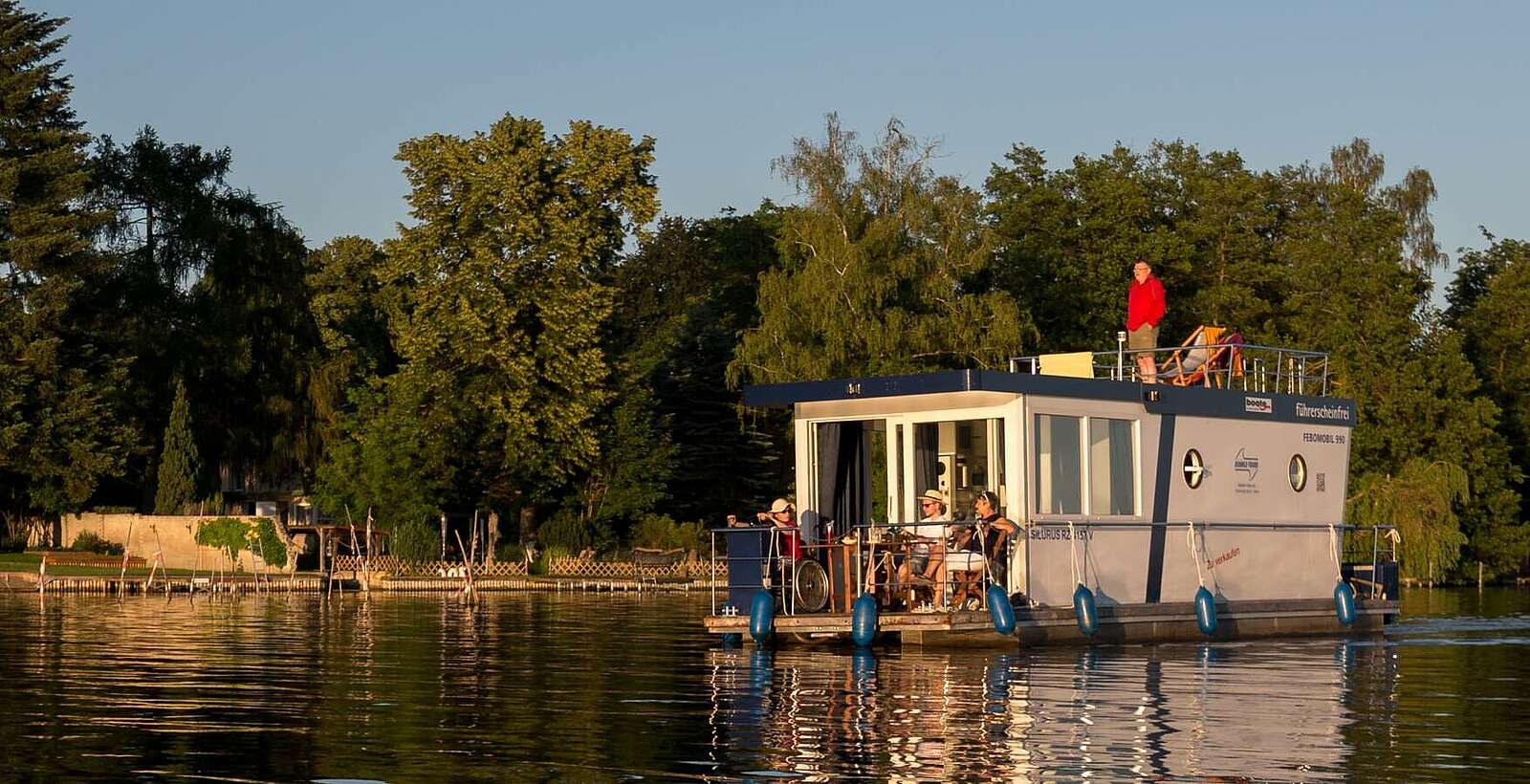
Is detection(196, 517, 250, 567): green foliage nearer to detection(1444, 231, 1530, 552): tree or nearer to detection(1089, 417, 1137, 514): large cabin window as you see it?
detection(1089, 417, 1137, 514): large cabin window

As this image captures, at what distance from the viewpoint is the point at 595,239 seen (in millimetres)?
59875

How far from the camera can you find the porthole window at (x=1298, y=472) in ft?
93.2

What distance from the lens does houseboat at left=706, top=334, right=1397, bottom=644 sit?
24.3 metres

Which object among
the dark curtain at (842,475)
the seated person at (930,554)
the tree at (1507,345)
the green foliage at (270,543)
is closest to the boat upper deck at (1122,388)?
the dark curtain at (842,475)

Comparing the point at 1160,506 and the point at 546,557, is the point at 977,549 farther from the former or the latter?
the point at 546,557

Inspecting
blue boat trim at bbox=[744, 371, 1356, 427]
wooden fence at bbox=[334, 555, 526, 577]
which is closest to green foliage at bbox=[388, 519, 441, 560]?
wooden fence at bbox=[334, 555, 526, 577]

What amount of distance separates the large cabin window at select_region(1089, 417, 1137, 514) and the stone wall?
33.7 metres

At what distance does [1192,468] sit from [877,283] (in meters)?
33.3

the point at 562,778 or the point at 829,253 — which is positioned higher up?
the point at 829,253

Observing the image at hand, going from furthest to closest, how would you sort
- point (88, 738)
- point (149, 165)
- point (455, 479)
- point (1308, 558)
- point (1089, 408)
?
point (149, 165), point (455, 479), point (1308, 558), point (1089, 408), point (88, 738)

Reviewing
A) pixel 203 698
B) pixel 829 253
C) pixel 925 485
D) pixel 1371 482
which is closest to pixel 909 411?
pixel 925 485

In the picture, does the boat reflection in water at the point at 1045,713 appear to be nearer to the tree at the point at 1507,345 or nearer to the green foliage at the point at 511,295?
the green foliage at the point at 511,295

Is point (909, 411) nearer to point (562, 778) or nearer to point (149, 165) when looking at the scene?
point (562, 778)

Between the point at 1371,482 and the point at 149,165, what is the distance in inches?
1668
